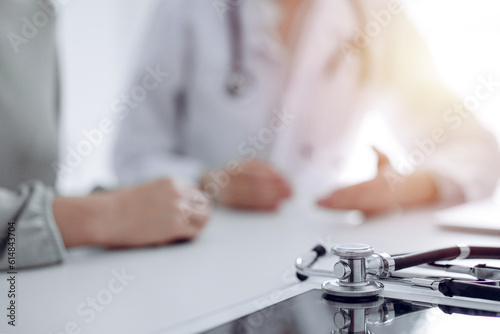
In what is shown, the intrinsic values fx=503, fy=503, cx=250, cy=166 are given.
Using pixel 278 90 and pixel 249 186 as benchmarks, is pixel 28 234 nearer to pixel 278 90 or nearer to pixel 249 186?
pixel 249 186

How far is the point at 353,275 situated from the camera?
1.15 feet

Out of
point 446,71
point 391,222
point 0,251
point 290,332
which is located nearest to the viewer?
point 290,332

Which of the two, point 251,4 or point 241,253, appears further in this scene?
point 251,4

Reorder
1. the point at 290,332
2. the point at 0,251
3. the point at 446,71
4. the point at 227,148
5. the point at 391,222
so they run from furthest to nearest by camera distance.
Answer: the point at 227,148 → the point at 446,71 → the point at 391,222 → the point at 0,251 → the point at 290,332

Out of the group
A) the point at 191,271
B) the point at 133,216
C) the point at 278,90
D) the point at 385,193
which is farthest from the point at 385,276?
the point at 278,90

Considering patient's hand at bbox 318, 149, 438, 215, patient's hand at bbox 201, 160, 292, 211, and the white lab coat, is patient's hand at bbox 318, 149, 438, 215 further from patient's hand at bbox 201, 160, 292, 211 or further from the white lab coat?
the white lab coat

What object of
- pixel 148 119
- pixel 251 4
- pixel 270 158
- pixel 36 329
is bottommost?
pixel 36 329

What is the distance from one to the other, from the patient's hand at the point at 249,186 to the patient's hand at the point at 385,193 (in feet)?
0.36

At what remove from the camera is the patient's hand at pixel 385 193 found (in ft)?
2.65

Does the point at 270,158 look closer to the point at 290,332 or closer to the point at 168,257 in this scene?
the point at 168,257

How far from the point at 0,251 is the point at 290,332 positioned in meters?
0.35

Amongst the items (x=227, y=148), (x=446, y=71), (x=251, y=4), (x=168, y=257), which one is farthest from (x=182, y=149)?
(x=168, y=257)

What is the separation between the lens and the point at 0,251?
1.67 feet

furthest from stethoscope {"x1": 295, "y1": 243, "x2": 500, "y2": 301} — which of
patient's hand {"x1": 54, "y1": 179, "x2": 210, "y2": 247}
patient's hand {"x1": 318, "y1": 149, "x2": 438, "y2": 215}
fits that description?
patient's hand {"x1": 318, "y1": 149, "x2": 438, "y2": 215}
